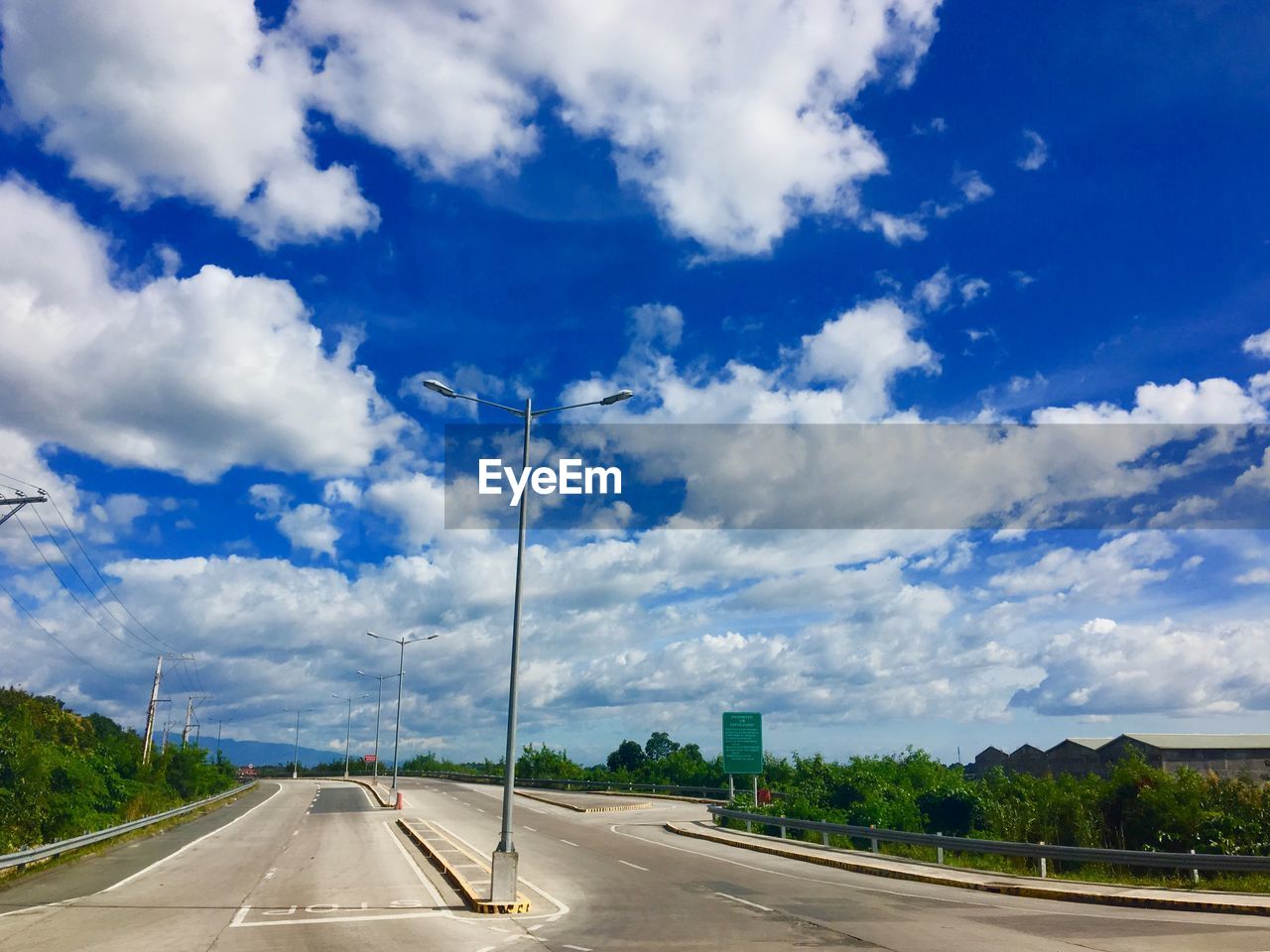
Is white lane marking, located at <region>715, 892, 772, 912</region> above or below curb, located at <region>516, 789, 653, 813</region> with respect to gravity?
above

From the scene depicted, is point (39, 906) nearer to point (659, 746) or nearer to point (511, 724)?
point (511, 724)

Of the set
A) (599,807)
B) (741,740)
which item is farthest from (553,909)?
(599,807)

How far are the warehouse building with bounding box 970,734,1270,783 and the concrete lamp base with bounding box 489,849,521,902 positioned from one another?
51.4m

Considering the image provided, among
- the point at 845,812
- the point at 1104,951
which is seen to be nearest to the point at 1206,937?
the point at 1104,951

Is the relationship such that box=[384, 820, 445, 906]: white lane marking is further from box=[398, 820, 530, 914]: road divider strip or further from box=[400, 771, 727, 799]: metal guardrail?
box=[400, 771, 727, 799]: metal guardrail

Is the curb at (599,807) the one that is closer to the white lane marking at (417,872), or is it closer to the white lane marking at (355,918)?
the white lane marking at (417,872)

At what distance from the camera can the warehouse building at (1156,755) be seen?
64.4 meters

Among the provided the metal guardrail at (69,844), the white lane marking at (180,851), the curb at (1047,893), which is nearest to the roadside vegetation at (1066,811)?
the curb at (1047,893)

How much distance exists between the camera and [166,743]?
2746 inches

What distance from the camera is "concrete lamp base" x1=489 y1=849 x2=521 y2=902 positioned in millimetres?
18984

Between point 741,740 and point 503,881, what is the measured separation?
31.3 metres

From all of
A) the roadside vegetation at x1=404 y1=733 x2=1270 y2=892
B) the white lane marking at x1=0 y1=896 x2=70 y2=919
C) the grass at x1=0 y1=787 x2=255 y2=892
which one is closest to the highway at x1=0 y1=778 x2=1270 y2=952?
the white lane marking at x1=0 y1=896 x2=70 y2=919

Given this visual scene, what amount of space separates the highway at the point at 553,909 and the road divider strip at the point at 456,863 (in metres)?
0.46

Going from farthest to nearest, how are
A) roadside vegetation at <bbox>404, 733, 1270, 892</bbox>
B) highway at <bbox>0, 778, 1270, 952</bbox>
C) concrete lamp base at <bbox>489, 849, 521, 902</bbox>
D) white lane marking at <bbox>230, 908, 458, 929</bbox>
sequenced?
roadside vegetation at <bbox>404, 733, 1270, 892</bbox> → concrete lamp base at <bbox>489, 849, 521, 902</bbox> → white lane marking at <bbox>230, 908, 458, 929</bbox> → highway at <bbox>0, 778, 1270, 952</bbox>
